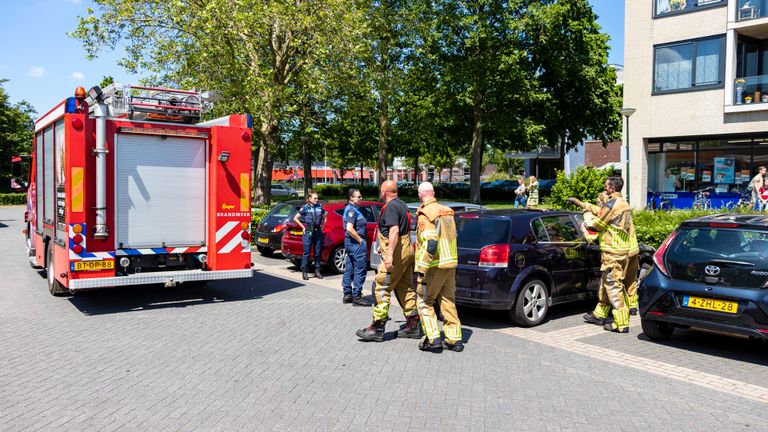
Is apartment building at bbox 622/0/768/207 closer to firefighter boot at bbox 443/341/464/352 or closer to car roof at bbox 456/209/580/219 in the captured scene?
car roof at bbox 456/209/580/219

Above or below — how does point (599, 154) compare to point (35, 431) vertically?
above

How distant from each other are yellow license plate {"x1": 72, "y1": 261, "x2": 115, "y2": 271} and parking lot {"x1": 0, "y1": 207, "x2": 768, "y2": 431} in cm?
65

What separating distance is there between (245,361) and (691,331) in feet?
18.2

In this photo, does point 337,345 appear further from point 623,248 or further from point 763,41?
point 763,41

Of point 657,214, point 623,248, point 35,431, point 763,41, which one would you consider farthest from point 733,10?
point 35,431

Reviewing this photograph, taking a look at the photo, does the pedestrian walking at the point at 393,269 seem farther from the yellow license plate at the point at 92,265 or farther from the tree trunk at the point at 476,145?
the tree trunk at the point at 476,145

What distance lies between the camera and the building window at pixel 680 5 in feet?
65.1

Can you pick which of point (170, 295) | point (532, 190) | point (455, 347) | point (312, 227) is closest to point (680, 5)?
point (532, 190)

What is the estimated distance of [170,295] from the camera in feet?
33.0

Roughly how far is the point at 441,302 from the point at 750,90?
17.4 metres

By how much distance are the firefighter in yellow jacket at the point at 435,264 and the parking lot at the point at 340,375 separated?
10.7 inches

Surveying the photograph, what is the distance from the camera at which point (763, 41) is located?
19.8 m

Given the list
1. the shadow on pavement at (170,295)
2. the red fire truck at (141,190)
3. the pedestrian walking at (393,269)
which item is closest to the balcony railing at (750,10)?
the shadow on pavement at (170,295)

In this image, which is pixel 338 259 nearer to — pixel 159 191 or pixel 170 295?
pixel 170 295
